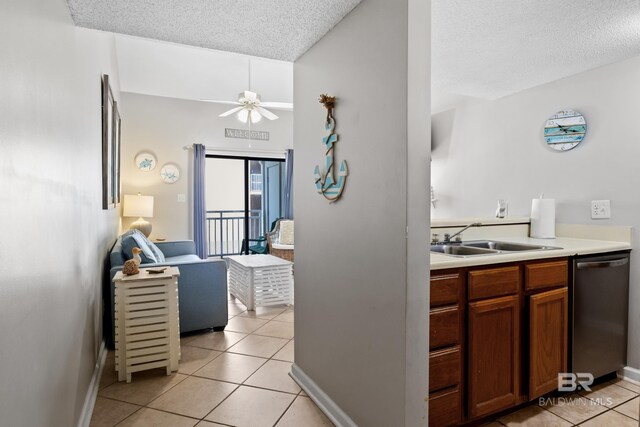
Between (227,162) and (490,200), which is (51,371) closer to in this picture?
(490,200)

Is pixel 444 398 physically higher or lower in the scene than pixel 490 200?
lower

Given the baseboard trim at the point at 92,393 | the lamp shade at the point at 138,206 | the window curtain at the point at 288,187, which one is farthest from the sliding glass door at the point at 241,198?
the baseboard trim at the point at 92,393

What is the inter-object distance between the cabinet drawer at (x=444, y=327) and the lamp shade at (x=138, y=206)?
15.0ft

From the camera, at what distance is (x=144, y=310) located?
2396mm

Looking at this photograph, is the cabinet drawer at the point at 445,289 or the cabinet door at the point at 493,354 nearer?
the cabinet drawer at the point at 445,289

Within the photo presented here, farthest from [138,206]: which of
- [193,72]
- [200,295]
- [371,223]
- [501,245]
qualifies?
[501,245]

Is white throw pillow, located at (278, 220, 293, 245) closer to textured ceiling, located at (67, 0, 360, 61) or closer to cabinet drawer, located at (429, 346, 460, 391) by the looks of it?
textured ceiling, located at (67, 0, 360, 61)

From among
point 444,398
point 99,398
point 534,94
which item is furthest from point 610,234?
point 99,398

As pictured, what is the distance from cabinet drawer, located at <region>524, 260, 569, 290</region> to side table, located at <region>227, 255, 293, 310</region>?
2554 mm

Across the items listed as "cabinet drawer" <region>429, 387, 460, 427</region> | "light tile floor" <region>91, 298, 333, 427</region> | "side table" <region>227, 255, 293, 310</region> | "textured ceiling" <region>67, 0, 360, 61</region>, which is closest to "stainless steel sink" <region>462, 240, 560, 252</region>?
"cabinet drawer" <region>429, 387, 460, 427</region>

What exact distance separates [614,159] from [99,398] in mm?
3707

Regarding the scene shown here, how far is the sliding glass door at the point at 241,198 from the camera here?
6613 millimetres

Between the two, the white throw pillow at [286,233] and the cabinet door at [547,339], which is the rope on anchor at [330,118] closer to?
the cabinet door at [547,339]

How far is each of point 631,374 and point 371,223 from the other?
2240 millimetres
